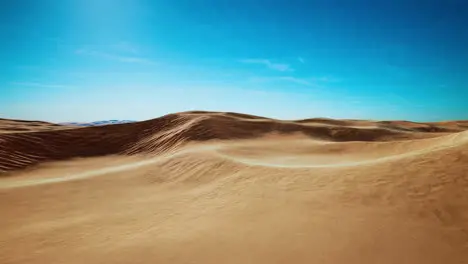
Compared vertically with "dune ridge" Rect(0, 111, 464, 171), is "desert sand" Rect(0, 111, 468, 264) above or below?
below

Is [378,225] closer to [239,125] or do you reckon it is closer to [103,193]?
[103,193]

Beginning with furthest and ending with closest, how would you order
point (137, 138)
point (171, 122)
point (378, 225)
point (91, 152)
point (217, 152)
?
point (171, 122), point (137, 138), point (91, 152), point (217, 152), point (378, 225)

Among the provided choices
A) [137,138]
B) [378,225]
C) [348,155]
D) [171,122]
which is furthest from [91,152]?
[378,225]

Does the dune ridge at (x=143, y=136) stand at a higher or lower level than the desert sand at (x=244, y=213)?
higher

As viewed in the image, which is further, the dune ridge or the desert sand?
the dune ridge

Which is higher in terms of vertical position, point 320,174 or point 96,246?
point 320,174

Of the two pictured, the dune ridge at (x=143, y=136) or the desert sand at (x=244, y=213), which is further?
the dune ridge at (x=143, y=136)

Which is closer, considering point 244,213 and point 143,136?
point 244,213

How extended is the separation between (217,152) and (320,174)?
6.27m

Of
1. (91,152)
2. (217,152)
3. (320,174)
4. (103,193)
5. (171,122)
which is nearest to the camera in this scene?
(320,174)

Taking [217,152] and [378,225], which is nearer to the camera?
[378,225]

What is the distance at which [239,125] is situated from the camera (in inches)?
894

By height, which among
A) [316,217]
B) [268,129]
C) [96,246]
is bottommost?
[96,246]

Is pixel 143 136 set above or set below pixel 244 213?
above
